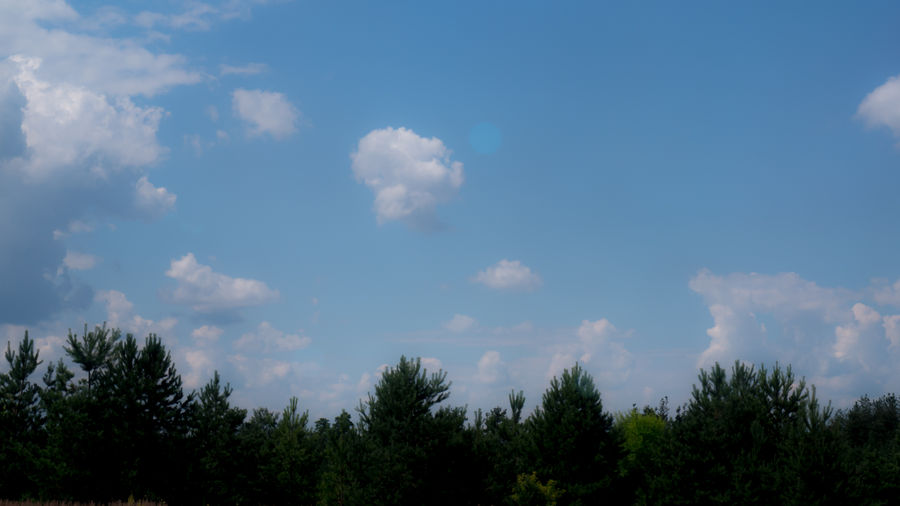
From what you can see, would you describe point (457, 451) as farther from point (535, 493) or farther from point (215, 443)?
point (215, 443)

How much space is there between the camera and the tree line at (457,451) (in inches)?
1451

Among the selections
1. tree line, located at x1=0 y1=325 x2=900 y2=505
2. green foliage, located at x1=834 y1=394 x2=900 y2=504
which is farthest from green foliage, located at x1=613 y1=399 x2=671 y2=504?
green foliage, located at x1=834 y1=394 x2=900 y2=504

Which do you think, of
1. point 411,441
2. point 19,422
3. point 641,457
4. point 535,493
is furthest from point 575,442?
point 19,422

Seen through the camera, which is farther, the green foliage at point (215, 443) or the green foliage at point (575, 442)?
the green foliage at point (215, 443)

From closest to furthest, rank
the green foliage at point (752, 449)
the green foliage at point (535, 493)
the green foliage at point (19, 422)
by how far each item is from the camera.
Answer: the green foliage at point (752, 449), the green foliage at point (535, 493), the green foliage at point (19, 422)

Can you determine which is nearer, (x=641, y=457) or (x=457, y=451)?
(x=457, y=451)

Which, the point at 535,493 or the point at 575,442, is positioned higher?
the point at 575,442

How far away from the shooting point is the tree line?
121 ft

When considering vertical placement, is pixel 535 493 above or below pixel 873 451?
below

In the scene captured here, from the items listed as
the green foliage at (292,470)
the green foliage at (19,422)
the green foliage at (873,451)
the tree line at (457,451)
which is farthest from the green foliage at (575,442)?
the green foliage at (19,422)

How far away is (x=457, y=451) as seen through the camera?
1559 inches

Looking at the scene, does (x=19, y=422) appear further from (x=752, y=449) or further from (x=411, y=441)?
(x=752, y=449)

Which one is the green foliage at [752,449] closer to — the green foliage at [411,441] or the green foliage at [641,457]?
the green foliage at [641,457]

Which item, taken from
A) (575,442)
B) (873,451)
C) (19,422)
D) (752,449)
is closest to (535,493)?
(575,442)
